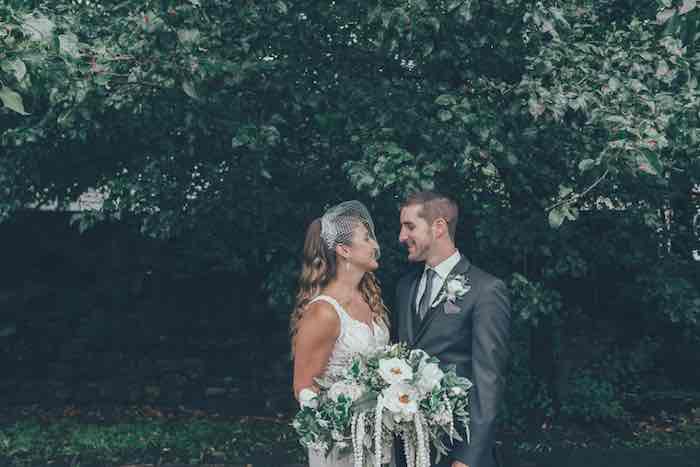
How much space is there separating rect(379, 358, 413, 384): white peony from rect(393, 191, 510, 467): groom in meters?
0.32

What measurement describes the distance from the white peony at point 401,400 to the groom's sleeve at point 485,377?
30cm

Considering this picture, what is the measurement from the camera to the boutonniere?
4.11 meters

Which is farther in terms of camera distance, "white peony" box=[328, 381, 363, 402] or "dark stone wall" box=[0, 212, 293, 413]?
"dark stone wall" box=[0, 212, 293, 413]

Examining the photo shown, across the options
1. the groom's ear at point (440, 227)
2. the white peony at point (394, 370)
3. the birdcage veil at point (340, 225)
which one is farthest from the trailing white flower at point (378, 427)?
the birdcage veil at point (340, 225)

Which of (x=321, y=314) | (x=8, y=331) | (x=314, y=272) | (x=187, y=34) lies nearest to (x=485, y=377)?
(x=321, y=314)

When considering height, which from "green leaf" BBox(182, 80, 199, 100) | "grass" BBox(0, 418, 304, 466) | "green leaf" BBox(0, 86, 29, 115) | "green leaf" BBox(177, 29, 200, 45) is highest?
"green leaf" BBox(177, 29, 200, 45)

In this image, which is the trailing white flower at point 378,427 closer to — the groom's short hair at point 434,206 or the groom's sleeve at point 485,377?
the groom's sleeve at point 485,377

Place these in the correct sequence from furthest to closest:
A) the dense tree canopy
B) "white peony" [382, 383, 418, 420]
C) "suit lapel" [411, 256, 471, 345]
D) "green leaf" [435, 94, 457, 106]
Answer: "green leaf" [435, 94, 457, 106], the dense tree canopy, "suit lapel" [411, 256, 471, 345], "white peony" [382, 383, 418, 420]

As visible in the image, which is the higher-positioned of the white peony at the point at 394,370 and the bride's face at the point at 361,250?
the bride's face at the point at 361,250

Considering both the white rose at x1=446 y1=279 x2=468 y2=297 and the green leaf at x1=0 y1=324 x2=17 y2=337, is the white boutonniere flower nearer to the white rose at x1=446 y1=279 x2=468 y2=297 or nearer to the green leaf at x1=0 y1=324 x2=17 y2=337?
the white rose at x1=446 y1=279 x2=468 y2=297

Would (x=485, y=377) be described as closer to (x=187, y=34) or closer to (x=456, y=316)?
(x=456, y=316)

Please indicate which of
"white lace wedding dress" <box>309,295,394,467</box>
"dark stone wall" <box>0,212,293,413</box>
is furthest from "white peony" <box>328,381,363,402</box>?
"dark stone wall" <box>0,212,293,413</box>

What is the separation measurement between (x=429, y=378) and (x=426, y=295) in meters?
0.56

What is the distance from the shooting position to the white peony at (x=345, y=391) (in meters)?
3.97
